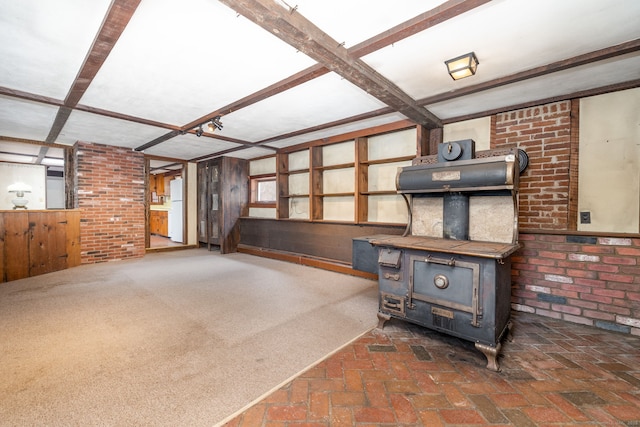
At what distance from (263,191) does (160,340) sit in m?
4.80

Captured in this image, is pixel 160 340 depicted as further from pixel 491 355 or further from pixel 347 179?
pixel 347 179

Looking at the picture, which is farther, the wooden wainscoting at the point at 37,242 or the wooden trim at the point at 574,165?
the wooden wainscoting at the point at 37,242

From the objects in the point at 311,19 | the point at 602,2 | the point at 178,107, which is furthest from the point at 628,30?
the point at 178,107

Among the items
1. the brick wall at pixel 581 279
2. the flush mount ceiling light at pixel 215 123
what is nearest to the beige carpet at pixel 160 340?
the brick wall at pixel 581 279

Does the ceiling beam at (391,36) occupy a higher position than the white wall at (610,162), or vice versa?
the ceiling beam at (391,36)

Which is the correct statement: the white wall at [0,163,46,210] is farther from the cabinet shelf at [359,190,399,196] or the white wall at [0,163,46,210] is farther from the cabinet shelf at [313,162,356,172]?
the cabinet shelf at [359,190,399,196]

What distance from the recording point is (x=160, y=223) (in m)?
9.73

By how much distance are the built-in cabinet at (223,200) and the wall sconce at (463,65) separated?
5.39m

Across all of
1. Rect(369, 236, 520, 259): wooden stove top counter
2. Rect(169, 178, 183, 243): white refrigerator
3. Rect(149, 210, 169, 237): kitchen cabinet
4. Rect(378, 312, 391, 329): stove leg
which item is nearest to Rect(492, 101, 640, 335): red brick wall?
Rect(369, 236, 520, 259): wooden stove top counter

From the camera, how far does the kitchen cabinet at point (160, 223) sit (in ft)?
30.7

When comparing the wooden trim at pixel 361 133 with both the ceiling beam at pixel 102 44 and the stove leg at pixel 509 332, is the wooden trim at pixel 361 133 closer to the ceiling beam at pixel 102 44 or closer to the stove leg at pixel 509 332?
the stove leg at pixel 509 332

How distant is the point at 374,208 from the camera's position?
461cm

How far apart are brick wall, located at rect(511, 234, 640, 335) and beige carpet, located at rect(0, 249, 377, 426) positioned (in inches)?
70.3

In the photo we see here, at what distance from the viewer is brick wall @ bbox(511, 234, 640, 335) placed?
259cm
